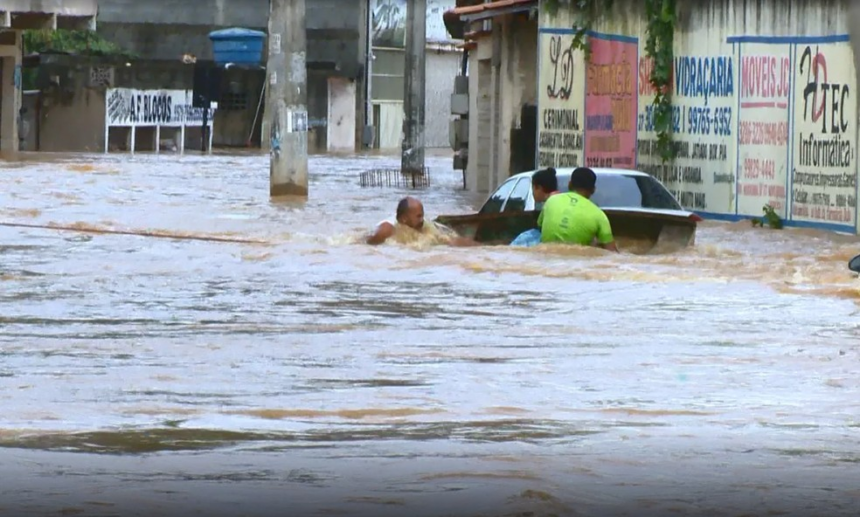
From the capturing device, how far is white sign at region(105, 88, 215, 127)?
176 feet

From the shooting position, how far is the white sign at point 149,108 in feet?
176

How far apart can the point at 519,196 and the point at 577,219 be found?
2457 millimetres

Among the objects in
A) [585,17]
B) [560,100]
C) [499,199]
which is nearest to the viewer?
[499,199]

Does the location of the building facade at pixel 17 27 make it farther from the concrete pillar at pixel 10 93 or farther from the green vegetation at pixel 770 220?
the green vegetation at pixel 770 220

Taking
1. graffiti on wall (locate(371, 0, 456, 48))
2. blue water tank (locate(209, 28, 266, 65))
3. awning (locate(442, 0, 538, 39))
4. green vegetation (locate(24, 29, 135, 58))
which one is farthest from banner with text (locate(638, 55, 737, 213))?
graffiti on wall (locate(371, 0, 456, 48))

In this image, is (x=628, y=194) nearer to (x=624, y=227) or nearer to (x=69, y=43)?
(x=624, y=227)

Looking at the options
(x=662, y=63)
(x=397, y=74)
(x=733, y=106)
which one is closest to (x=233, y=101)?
Answer: (x=397, y=74)

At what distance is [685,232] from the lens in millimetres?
17312

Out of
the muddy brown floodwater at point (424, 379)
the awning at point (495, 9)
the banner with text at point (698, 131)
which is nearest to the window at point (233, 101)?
the awning at point (495, 9)

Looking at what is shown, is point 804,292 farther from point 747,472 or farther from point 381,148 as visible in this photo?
point 381,148

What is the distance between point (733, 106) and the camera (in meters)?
23.0

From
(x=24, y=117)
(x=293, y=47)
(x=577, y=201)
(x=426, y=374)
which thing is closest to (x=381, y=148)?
(x=24, y=117)

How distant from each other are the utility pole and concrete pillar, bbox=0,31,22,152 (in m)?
21.0

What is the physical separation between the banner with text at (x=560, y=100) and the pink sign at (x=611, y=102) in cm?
21
